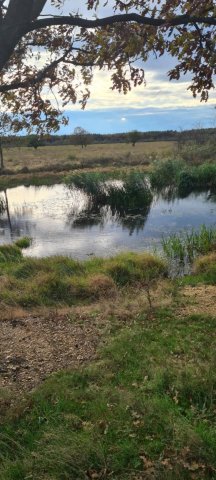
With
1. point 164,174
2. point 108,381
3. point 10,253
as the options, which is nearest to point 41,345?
point 108,381

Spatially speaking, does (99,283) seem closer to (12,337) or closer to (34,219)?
(12,337)

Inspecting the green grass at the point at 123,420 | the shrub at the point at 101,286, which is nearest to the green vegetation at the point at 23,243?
the shrub at the point at 101,286

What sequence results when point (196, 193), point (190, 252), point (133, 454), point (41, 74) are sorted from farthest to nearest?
point (196, 193) → point (190, 252) → point (41, 74) → point (133, 454)

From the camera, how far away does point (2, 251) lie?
17781 mm

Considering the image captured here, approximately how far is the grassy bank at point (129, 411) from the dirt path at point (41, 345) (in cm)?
23

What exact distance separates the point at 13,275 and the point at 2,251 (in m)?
4.56

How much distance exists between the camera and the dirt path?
245 inches

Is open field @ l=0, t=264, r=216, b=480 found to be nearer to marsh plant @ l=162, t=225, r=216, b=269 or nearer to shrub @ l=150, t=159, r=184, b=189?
marsh plant @ l=162, t=225, r=216, b=269

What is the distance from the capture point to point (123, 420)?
4.83 meters

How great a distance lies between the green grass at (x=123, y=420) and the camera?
420cm

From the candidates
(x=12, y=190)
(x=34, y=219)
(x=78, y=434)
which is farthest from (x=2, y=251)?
(x=12, y=190)

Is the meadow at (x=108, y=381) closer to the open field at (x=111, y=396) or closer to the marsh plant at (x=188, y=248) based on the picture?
the open field at (x=111, y=396)

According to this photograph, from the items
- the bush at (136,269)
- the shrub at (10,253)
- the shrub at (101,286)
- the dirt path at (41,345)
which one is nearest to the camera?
the dirt path at (41,345)

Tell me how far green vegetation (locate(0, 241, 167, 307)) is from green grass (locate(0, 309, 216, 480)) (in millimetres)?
3636
